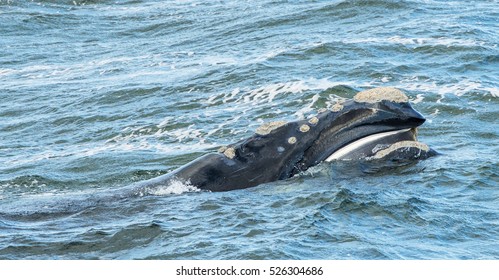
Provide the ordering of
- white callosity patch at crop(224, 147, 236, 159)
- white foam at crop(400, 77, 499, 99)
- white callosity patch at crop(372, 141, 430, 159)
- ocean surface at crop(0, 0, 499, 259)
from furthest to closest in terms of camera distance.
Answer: white foam at crop(400, 77, 499, 99) → white callosity patch at crop(372, 141, 430, 159) → white callosity patch at crop(224, 147, 236, 159) → ocean surface at crop(0, 0, 499, 259)

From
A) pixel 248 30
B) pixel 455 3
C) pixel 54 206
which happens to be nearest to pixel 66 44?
pixel 248 30

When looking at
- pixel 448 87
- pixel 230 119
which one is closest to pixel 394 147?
pixel 230 119

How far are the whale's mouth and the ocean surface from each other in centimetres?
16

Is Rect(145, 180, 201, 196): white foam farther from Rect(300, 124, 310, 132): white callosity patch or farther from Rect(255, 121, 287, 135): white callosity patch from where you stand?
Rect(300, 124, 310, 132): white callosity patch

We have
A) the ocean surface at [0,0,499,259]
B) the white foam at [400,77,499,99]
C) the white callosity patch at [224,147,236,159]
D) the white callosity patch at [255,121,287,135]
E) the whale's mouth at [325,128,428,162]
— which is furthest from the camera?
the white foam at [400,77,499,99]

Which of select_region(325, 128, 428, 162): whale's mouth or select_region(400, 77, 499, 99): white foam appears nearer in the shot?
select_region(325, 128, 428, 162): whale's mouth

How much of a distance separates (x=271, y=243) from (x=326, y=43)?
13.5 m

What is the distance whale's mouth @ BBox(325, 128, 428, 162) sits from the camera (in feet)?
37.2

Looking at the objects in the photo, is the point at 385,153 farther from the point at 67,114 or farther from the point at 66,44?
the point at 66,44

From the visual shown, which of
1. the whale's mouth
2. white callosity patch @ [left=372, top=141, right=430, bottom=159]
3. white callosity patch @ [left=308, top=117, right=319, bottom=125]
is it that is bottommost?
white callosity patch @ [left=372, top=141, right=430, bottom=159]

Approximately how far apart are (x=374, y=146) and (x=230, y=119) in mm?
6836

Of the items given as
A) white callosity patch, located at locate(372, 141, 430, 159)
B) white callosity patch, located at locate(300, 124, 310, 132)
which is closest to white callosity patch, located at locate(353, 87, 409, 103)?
white callosity patch, located at locate(372, 141, 430, 159)

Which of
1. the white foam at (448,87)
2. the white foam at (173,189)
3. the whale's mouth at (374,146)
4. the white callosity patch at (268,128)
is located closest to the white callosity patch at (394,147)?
the whale's mouth at (374,146)

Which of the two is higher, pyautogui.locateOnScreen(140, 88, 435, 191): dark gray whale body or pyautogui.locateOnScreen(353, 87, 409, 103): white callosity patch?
pyautogui.locateOnScreen(353, 87, 409, 103): white callosity patch
